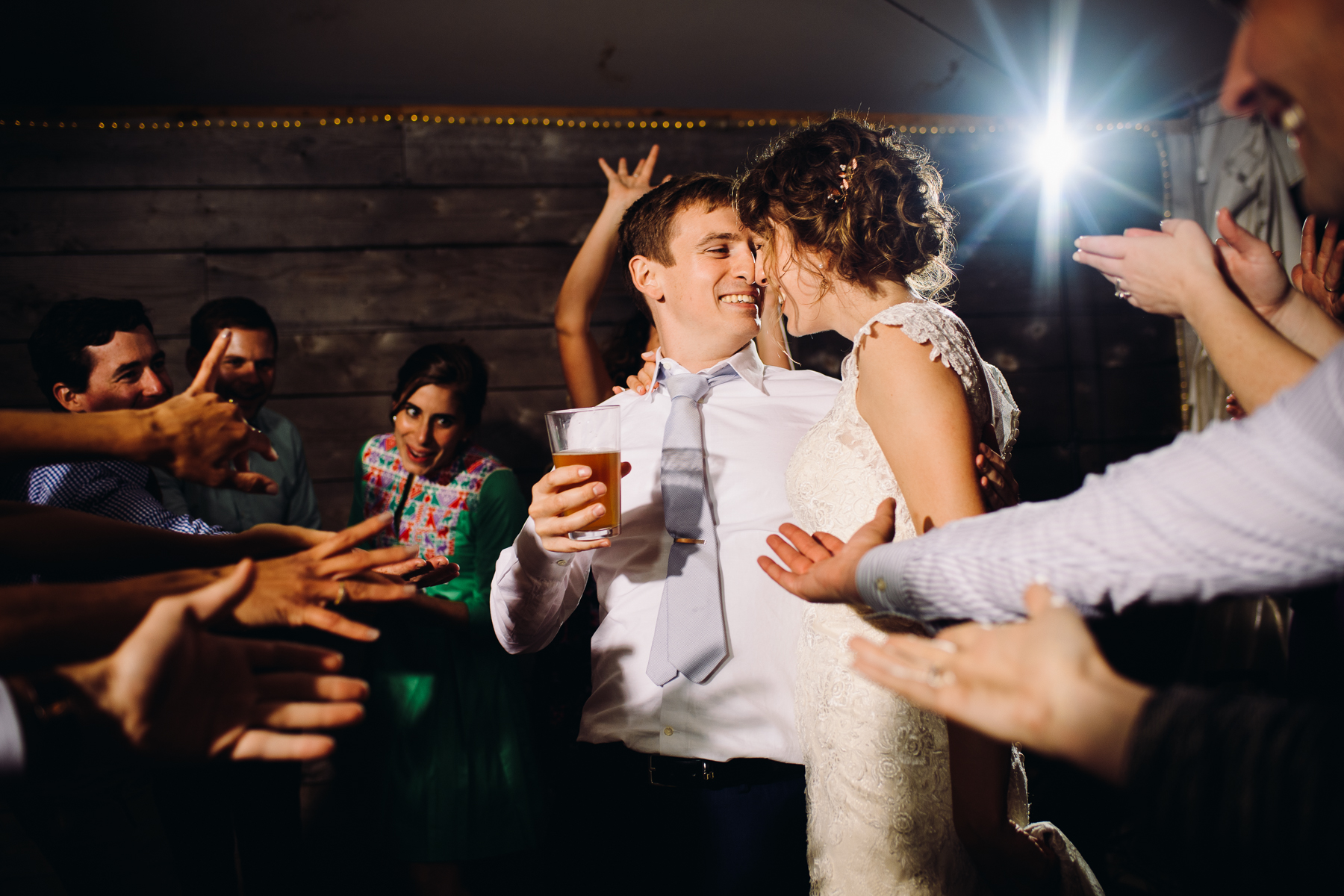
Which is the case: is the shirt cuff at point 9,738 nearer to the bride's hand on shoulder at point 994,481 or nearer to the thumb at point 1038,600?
the thumb at point 1038,600

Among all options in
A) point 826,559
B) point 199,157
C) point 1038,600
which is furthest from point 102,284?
point 1038,600

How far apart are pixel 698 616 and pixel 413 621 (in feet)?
3.89

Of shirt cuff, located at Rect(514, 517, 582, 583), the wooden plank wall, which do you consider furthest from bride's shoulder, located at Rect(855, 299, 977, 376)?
the wooden plank wall

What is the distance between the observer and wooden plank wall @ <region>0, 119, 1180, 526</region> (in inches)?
112

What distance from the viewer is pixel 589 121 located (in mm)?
3107

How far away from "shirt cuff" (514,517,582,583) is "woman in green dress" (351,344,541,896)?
0.77 metres

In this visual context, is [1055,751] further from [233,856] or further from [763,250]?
[233,856]

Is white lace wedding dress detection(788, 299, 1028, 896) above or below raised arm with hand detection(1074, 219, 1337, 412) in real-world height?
below

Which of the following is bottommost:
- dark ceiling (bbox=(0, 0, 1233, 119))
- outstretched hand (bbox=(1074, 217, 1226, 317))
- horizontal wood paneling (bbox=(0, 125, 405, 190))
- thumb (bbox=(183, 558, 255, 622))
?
thumb (bbox=(183, 558, 255, 622))

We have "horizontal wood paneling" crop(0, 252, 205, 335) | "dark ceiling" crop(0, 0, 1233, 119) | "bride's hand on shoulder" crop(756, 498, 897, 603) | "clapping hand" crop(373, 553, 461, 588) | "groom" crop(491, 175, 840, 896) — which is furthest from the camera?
"horizontal wood paneling" crop(0, 252, 205, 335)

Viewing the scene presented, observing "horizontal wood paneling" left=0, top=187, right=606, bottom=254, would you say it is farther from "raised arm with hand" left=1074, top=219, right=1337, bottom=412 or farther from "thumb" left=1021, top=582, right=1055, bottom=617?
"thumb" left=1021, top=582, right=1055, bottom=617

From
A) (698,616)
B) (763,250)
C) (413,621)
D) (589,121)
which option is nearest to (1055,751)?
(698,616)

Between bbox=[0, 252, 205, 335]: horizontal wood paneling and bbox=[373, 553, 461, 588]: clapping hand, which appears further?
bbox=[0, 252, 205, 335]: horizontal wood paneling

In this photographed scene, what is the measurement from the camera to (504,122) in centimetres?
306
